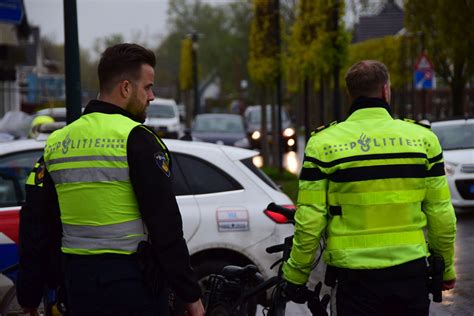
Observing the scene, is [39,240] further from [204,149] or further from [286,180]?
[286,180]

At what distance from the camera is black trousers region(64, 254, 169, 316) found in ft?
12.8

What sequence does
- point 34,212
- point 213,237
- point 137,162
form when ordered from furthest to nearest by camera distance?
point 213,237
point 34,212
point 137,162

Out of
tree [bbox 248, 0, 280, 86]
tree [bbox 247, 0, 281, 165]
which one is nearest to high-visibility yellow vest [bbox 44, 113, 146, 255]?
tree [bbox 247, 0, 281, 165]

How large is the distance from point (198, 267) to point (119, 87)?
3.63 m

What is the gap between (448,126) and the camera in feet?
57.5

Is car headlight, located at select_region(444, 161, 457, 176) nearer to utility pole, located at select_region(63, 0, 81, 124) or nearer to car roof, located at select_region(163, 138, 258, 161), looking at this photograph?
car roof, located at select_region(163, 138, 258, 161)

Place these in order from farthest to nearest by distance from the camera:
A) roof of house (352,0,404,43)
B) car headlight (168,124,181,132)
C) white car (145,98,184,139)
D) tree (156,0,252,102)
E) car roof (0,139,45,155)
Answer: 1. tree (156,0,252,102)
2. roof of house (352,0,404,43)
3. car headlight (168,124,181,132)
4. white car (145,98,184,139)
5. car roof (0,139,45,155)

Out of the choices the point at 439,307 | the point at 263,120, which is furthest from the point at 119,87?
the point at 263,120

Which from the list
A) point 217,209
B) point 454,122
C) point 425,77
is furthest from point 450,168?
point 425,77

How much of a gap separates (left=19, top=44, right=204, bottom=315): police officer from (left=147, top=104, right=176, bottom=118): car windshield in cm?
3129

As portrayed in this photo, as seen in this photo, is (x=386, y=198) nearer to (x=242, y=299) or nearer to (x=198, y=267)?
(x=242, y=299)

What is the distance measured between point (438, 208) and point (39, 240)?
5.32 feet

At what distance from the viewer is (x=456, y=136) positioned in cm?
1714

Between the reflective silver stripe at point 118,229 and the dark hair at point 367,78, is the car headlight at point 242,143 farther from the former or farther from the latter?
the reflective silver stripe at point 118,229
